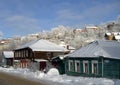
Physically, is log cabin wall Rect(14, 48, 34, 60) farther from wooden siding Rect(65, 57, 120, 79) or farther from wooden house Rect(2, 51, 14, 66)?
wooden siding Rect(65, 57, 120, 79)

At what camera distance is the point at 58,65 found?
2045 inches

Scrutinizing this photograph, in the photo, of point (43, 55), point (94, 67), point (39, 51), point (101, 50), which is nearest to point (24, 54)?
point (43, 55)

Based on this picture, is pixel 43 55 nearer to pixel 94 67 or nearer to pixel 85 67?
pixel 85 67

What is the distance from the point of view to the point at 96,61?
38938 mm

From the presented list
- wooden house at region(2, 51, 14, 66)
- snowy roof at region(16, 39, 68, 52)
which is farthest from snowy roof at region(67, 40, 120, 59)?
wooden house at region(2, 51, 14, 66)

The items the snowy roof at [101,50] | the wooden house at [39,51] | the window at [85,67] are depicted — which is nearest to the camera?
the snowy roof at [101,50]

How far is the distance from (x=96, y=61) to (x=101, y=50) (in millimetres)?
1903

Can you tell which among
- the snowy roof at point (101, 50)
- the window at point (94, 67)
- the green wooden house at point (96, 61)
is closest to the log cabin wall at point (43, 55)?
the green wooden house at point (96, 61)

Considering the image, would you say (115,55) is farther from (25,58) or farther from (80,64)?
(25,58)

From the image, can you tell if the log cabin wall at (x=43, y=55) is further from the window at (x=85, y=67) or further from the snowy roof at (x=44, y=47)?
the window at (x=85, y=67)

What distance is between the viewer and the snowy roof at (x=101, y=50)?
126ft

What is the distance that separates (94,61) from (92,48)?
12.4 feet

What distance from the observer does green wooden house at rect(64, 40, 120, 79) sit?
121 ft

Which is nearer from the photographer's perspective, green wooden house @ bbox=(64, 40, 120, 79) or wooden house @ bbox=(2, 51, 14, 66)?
green wooden house @ bbox=(64, 40, 120, 79)
